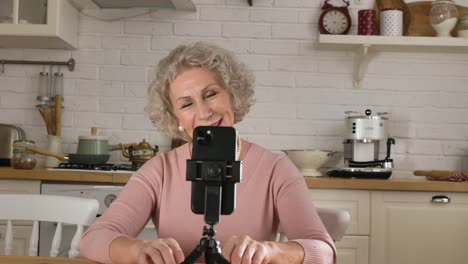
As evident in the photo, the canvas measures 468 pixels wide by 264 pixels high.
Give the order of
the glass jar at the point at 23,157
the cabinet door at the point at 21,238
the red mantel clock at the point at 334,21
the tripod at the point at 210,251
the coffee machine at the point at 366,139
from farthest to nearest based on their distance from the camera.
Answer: the red mantel clock at the point at 334,21 → the coffee machine at the point at 366,139 → the glass jar at the point at 23,157 → the cabinet door at the point at 21,238 → the tripod at the point at 210,251

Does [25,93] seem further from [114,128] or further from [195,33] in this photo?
[195,33]

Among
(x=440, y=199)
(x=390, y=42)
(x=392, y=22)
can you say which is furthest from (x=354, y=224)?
(x=392, y=22)

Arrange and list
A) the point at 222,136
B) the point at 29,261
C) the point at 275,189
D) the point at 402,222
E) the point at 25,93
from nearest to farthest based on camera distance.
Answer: the point at 222,136 → the point at 29,261 → the point at 275,189 → the point at 402,222 → the point at 25,93

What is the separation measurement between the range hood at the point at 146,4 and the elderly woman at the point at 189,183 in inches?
66.6

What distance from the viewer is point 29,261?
50.9 inches

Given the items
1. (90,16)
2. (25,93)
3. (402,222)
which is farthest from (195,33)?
(402,222)

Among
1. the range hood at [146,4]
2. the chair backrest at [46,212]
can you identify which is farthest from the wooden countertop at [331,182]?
the chair backrest at [46,212]

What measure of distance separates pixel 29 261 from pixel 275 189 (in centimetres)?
61

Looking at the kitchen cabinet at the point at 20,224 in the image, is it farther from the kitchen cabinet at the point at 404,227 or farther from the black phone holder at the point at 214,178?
the black phone holder at the point at 214,178

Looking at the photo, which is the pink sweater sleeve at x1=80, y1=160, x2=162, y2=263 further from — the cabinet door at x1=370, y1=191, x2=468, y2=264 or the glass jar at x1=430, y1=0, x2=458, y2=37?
the glass jar at x1=430, y1=0, x2=458, y2=37

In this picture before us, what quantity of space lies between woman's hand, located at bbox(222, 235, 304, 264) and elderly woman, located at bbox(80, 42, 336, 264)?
0.18 m

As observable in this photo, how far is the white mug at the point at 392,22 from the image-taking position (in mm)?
3307

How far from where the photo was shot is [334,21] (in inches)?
136

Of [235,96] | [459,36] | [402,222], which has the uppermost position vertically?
[459,36]
